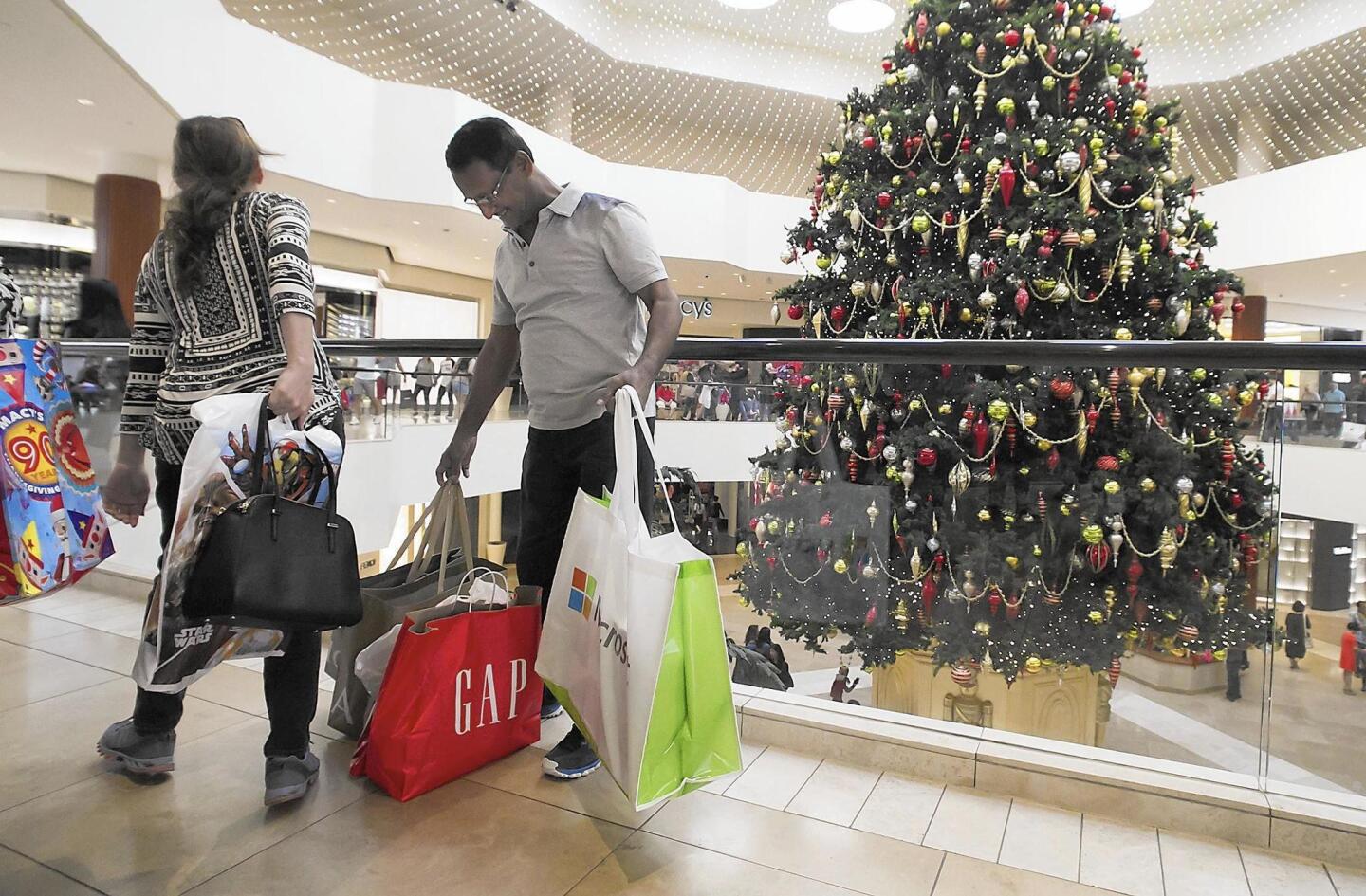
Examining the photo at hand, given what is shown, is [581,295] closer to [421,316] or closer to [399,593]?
[399,593]

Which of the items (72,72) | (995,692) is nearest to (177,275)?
(995,692)

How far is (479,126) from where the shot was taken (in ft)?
4.90

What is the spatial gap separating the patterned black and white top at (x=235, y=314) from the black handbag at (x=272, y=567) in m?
0.16

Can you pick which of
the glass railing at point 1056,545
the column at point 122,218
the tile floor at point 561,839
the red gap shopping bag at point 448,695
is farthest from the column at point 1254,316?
the column at point 122,218

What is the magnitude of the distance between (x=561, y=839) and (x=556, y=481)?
0.68 m

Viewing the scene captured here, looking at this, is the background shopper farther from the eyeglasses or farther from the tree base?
the tree base

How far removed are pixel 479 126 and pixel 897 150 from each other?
2520 millimetres

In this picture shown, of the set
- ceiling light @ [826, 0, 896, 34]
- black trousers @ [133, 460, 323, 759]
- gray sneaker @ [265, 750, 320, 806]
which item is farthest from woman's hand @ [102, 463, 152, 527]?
ceiling light @ [826, 0, 896, 34]

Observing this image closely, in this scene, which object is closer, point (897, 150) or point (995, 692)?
point (995, 692)

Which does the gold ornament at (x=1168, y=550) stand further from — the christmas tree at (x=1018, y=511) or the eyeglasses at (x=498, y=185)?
the eyeglasses at (x=498, y=185)

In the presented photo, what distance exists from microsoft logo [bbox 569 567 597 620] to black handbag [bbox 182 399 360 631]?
36cm

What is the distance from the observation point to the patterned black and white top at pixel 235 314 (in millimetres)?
A: 1439

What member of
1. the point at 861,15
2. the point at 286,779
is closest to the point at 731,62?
the point at 861,15

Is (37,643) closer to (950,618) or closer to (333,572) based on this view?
(333,572)
